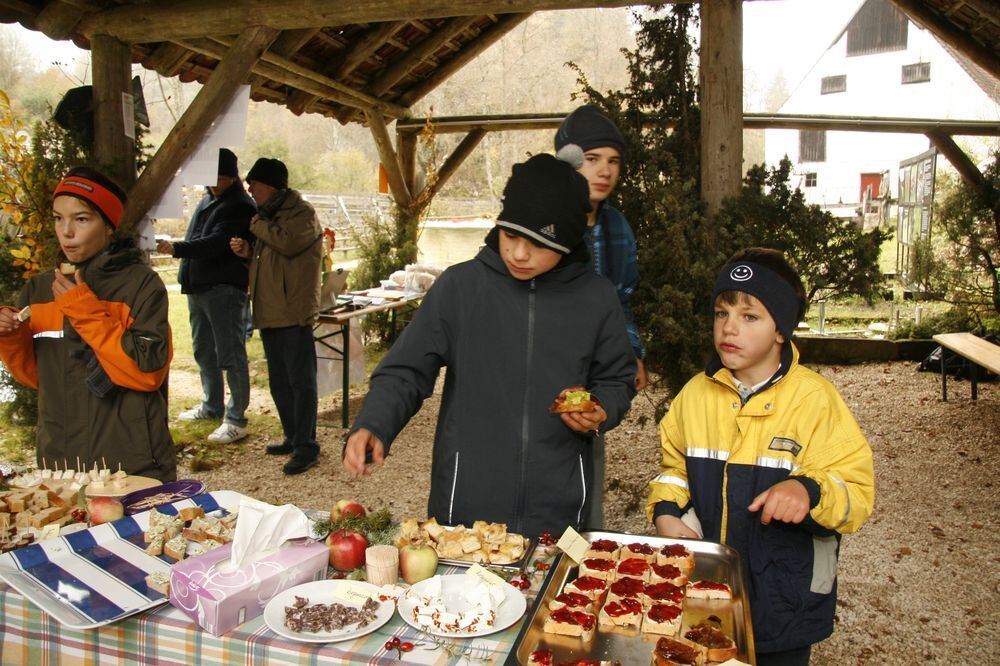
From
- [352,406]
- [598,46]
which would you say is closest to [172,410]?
[352,406]

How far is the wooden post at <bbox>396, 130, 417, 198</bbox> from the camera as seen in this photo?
9.46 meters

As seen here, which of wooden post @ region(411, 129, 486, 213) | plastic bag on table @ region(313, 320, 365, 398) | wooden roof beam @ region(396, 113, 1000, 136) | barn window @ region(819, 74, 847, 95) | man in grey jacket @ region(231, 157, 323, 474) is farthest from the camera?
barn window @ region(819, 74, 847, 95)

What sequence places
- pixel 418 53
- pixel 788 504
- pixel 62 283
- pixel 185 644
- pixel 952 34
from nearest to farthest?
1. pixel 185 644
2. pixel 788 504
3. pixel 62 283
4. pixel 952 34
5. pixel 418 53

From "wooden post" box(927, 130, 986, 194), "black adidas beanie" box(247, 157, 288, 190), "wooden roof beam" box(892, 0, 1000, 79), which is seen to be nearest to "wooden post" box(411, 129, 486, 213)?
"black adidas beanie" box(247, 157, 288, 190)

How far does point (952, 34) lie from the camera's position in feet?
18.4

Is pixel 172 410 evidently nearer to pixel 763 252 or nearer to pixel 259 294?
pixel 259 294

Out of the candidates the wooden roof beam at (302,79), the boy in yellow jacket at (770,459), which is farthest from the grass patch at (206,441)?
the boy in yellow jacket at (770,459)

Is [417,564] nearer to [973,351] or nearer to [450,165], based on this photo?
[973,351]

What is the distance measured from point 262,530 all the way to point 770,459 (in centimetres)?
125

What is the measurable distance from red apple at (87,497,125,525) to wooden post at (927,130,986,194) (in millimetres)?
7887

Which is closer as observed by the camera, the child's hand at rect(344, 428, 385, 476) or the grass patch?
the child's hand at rect(344, 428, 385, 476)

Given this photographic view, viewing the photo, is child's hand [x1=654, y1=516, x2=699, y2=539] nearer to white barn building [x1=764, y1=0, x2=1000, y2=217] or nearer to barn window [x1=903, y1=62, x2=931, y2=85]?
white barn building [x1=764, y1=0, x2=1000, y2=217]

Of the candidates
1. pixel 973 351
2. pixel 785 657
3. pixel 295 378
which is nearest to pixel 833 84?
pixel 973 351

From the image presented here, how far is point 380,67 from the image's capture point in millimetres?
8195
